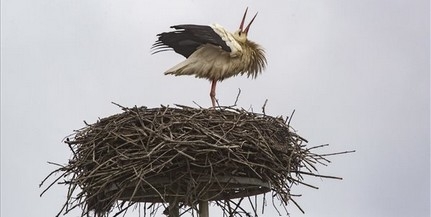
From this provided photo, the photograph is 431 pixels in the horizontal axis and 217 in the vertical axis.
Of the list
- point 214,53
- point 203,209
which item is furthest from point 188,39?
point 203,209

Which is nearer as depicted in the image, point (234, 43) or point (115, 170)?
point (115, 170)

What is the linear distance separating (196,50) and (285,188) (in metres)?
1.90

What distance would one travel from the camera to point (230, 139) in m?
6.08

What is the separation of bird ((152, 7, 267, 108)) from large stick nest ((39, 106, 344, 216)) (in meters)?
1.14

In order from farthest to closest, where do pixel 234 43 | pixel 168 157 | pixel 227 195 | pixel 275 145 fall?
pixel 234 43 → pixel 227 195 → pixel 275 145 → pixel 168 157

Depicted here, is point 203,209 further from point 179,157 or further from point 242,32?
point 242,32

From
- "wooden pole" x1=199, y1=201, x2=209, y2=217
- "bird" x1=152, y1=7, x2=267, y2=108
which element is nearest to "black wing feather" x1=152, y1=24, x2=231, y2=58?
"bird" x1=152, y1=7, x2=267, y2=108

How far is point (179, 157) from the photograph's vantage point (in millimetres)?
5930

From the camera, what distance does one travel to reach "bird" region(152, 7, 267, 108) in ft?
24.4

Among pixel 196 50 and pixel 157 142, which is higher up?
pixel 196 50

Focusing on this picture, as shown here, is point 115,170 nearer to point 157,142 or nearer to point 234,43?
point 157,142

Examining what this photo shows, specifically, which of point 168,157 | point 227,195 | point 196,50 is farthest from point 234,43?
point 168,157

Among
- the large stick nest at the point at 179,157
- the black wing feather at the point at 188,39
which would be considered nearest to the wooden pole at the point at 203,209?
the large stick nest at the point at 179,157

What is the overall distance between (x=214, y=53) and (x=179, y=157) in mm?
1977
